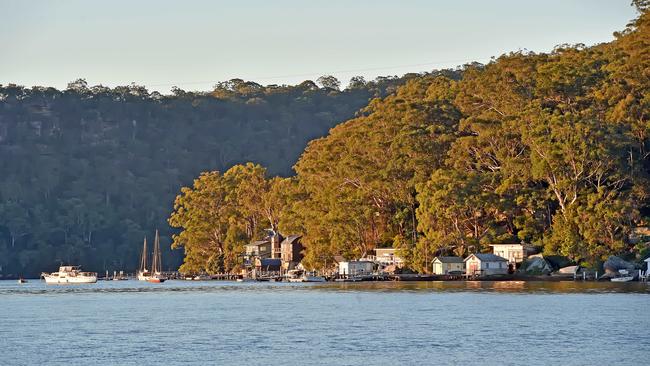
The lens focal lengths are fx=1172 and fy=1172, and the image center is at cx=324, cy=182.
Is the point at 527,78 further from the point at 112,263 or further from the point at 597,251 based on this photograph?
the point at 112,263

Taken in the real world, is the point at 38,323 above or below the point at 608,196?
below

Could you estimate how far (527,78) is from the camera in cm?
11825

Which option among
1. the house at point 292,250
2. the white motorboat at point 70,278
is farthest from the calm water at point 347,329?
the white motorboat at point 70,278

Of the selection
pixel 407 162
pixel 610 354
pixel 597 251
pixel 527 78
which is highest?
pixel 527 78

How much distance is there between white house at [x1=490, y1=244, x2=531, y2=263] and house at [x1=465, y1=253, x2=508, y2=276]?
747 millimetres

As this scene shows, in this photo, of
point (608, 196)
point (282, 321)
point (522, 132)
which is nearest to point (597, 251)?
point (608, 196)

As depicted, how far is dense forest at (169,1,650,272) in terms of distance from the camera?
102938 mm

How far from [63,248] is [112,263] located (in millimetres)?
8705

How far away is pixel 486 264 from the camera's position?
10906cm

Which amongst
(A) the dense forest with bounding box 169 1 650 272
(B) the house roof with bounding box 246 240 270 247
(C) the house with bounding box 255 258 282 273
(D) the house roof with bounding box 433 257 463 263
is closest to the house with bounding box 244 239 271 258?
(B) the house roof with bounding box 246 240 270 247

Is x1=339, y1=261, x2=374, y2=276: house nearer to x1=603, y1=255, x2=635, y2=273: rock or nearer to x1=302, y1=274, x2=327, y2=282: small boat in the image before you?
x1=302, y1=274, x2=327, y2=282: small boat

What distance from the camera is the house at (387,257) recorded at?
11960 centimetres

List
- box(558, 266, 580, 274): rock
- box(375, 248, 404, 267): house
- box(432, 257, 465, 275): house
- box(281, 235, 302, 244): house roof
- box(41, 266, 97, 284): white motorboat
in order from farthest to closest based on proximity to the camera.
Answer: box(41, 266, 97, 284): white motorboat → box(281, 235, 302, 244): house roof → box(375, 248, 404, 267): house → box(432, 257, 465, 275): house → box(558, 266, 580, 274): rock

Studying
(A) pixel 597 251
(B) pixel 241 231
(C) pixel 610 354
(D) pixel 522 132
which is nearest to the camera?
(C) pixel 610 354
